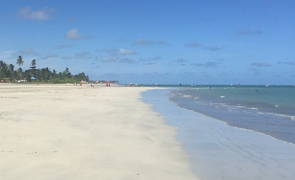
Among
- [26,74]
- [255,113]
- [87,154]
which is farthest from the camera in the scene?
[26,74]

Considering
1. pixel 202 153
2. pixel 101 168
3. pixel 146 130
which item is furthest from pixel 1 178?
pixel 146 130

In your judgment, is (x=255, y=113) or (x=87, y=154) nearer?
(x=87, y=154)

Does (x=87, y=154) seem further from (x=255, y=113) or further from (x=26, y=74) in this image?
(x=26, y=74)

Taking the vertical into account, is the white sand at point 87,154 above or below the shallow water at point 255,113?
above

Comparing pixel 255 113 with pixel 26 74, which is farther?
pixel 26 74

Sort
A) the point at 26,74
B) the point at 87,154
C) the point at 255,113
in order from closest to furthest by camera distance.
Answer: the point at 87,154 < the point at 255,113 < the point at 26,74

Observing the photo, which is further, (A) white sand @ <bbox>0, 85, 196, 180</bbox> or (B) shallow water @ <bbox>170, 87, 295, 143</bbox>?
(B) shallow water @ <bbox>170, 87, 295, 143</bbox>

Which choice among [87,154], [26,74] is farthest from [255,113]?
[26,74]

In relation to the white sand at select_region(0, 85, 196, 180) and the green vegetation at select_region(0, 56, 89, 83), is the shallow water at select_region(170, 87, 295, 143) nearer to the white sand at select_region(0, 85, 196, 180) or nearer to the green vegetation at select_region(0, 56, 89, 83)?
the white sand at select_region(0, 85, 196, 180)

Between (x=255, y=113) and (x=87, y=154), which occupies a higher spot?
(x=87, y=154)

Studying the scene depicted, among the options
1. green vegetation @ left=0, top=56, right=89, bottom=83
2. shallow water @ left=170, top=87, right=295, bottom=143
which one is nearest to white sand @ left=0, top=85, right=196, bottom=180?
shallow water @ left=170, top=87, right=295, bottom=143

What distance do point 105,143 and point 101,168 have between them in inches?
135

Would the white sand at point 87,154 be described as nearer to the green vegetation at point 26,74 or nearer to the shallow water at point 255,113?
the shallow water at point 255,113

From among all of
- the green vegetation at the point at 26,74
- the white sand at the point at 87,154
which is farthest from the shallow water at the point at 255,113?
the green vegetation at the point at 26,74
